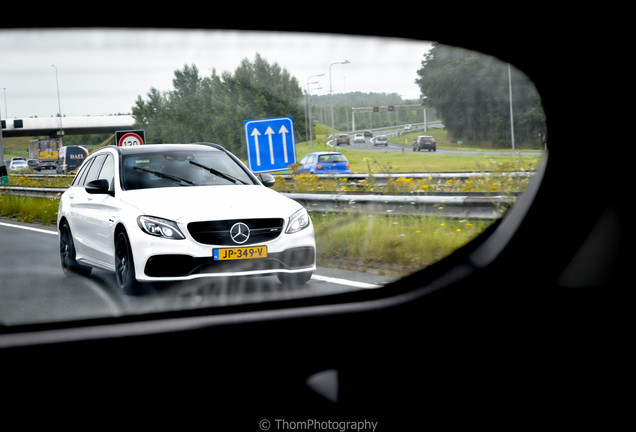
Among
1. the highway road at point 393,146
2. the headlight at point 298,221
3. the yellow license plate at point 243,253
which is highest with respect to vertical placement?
the highway road at point 393,146

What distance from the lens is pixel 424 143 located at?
3.23m

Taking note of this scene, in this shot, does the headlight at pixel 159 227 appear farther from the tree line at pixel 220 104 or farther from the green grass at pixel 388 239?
the green grass at pixel 388 239

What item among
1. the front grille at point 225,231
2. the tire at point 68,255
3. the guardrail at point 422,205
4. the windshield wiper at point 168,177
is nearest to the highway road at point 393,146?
the guardrail at point 422,205

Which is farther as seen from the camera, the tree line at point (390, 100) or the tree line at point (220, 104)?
the tree line at point (220, 104)

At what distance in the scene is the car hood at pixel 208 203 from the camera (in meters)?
3.29

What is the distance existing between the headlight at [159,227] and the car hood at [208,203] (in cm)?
2

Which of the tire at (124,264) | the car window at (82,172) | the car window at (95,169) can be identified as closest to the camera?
the tire at (124,264)

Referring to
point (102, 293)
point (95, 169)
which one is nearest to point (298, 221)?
point (102, 293)

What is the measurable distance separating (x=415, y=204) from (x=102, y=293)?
1405mm

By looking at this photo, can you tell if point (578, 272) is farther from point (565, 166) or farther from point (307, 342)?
point (307, 342)

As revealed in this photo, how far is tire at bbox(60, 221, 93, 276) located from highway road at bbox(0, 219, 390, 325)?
0.22 metres

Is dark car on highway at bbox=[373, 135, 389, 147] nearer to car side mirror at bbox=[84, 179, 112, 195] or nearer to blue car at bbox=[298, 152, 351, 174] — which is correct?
blue car at bbox=[298, 152, 351, 174]

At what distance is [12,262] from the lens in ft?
11.1

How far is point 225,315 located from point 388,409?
2.11 ft
